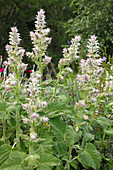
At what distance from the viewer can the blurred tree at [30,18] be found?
9.70 meters

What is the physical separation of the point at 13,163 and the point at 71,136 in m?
0.59

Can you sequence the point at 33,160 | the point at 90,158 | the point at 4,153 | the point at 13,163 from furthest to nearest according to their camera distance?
the point at 90,158 → the point at 4,153 → the point at 13,163 → the point at 33,160

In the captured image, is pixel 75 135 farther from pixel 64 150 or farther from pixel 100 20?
pixel 100 20

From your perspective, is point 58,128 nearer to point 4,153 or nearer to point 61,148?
point 61,148

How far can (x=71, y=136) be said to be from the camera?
80.4 inches

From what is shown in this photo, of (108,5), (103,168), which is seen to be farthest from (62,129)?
(108,5)

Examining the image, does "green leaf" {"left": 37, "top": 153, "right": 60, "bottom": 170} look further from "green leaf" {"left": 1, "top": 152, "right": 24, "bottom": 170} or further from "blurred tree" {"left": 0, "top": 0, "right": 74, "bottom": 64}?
"blurred tree" {"left": 0, "top": 0, "right": 74, "bottom": 64}

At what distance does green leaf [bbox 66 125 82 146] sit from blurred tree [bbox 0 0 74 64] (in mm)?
6731

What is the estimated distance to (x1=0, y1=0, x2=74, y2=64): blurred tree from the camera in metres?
9.70

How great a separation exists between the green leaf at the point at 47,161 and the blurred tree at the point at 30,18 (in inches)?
275

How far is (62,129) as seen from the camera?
223 centimetres

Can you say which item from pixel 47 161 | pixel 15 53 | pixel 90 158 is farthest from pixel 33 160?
pixel 15 53

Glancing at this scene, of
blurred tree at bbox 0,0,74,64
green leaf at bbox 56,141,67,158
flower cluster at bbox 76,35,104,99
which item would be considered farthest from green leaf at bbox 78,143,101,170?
blurred tree at bbox 0,0,74,64

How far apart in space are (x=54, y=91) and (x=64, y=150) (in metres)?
0.64
